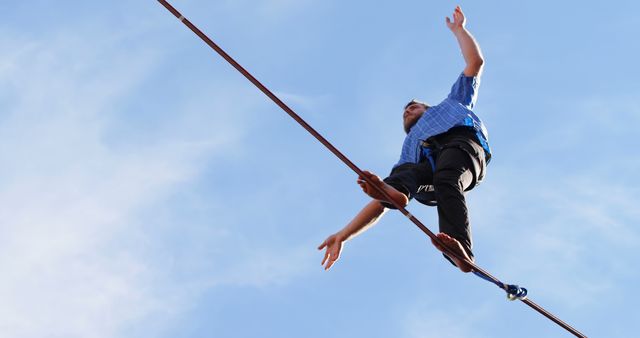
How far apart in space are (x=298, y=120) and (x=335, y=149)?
0.36m

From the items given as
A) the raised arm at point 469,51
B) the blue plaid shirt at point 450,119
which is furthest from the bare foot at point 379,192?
the raised arm at point 469,51

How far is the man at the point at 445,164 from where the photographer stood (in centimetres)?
873

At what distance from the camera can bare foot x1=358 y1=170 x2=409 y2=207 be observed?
8.53 meters

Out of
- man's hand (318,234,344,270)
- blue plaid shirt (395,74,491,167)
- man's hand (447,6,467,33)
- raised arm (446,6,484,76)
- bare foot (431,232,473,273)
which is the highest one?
man's hand (447,6,467,33)

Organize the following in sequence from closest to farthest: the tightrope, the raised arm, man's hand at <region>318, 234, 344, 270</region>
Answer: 1. the tightrope
2. man's hand at <region>318, 234, 344, 270</region>
3. the raised arm

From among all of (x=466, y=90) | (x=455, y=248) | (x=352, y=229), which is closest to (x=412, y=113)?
(x=466, y=90)

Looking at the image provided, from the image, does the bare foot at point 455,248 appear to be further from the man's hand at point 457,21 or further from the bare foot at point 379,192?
the man's hand at point 457,21

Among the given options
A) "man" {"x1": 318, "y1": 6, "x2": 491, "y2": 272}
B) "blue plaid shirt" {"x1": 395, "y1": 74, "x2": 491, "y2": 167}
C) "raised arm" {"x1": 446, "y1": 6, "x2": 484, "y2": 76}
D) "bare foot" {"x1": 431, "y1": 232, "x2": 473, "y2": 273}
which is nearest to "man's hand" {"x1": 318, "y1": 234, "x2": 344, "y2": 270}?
"man" {"x1": 318, "y1": 6, "x2": 491, "y2": 272}

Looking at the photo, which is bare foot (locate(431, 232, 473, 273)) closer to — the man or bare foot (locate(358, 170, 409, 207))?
the man

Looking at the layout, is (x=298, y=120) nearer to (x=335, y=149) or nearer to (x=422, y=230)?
(x=335, y=149)

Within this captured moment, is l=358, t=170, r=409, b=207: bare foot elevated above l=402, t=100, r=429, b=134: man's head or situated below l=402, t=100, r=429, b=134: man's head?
below

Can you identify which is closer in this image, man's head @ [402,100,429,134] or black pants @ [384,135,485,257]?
black pants @ [384,135,485,257]

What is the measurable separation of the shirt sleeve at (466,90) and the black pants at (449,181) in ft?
1.86

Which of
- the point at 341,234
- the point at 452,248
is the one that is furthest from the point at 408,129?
the point at 452,248
